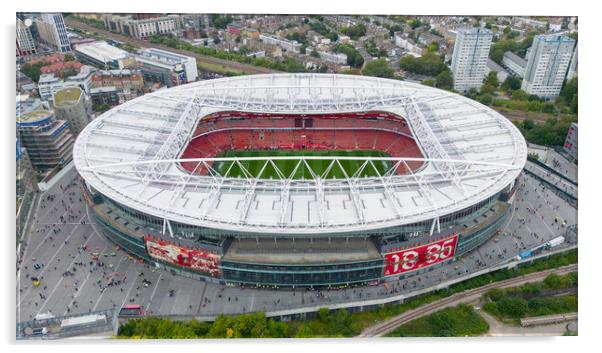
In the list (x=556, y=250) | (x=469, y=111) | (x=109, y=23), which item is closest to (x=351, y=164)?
(x=469, y=111)

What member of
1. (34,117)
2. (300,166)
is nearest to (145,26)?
(34,117)

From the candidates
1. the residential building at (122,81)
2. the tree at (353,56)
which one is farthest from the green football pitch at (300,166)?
the tree at (353,56)

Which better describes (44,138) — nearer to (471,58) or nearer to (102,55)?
(102,55)

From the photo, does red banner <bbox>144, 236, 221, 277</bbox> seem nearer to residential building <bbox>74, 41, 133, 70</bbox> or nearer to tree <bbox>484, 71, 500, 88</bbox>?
residential building <bbox>74, 41, 133, 70</bbox>

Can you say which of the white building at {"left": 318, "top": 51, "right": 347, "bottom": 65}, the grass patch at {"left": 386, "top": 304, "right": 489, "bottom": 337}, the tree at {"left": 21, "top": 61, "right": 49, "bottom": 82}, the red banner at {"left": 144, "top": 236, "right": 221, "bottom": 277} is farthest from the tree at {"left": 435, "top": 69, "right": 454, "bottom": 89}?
the tree at {"left": 21, "top": 61, "right": 49, "bottom": 82}

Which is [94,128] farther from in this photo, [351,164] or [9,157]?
[351,164]
